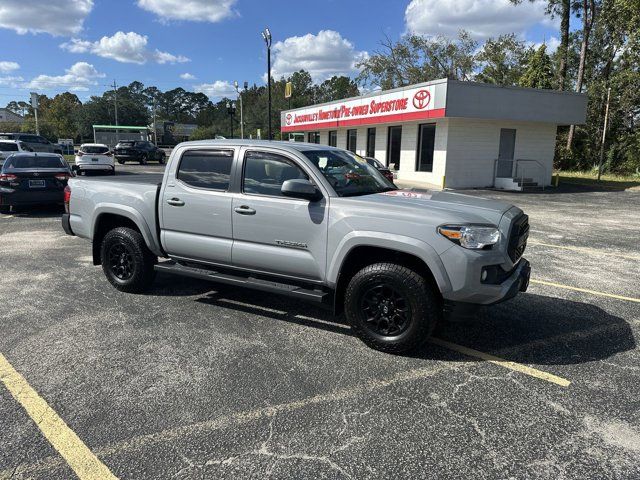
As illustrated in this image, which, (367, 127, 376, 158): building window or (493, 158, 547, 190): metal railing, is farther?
→ (367, 127, 376, 158): building window

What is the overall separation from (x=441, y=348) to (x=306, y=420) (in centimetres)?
168

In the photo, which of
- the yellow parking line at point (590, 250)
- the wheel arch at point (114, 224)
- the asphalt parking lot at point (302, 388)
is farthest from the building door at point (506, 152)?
the wheel arch at point (114, 224)

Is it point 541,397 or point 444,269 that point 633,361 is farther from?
point 444,269

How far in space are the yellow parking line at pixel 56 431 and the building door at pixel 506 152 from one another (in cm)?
2249

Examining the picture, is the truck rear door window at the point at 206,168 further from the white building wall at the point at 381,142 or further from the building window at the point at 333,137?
the building window at the point at 333,137

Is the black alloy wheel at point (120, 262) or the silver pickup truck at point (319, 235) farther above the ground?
the silver pickup truck at point (319, 235)

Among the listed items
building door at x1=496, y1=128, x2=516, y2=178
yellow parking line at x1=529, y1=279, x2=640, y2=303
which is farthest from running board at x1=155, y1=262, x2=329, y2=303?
building door at x1=496, y1=128, x2=516, y2=178

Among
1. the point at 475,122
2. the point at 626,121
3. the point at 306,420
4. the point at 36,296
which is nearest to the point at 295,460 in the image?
the point at 306,420

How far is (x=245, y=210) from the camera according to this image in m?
4.68

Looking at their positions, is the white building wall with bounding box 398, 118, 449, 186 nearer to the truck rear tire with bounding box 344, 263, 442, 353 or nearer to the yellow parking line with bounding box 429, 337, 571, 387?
the yellow parking line with bounding box 429, 337, 571, 387

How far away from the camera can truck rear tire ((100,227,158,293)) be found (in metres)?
5.56

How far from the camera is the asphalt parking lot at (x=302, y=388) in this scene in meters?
2.73

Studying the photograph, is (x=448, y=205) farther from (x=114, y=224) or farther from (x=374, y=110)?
(x=374, y=110)

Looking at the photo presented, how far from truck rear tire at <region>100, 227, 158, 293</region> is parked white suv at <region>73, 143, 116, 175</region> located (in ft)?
58.1
